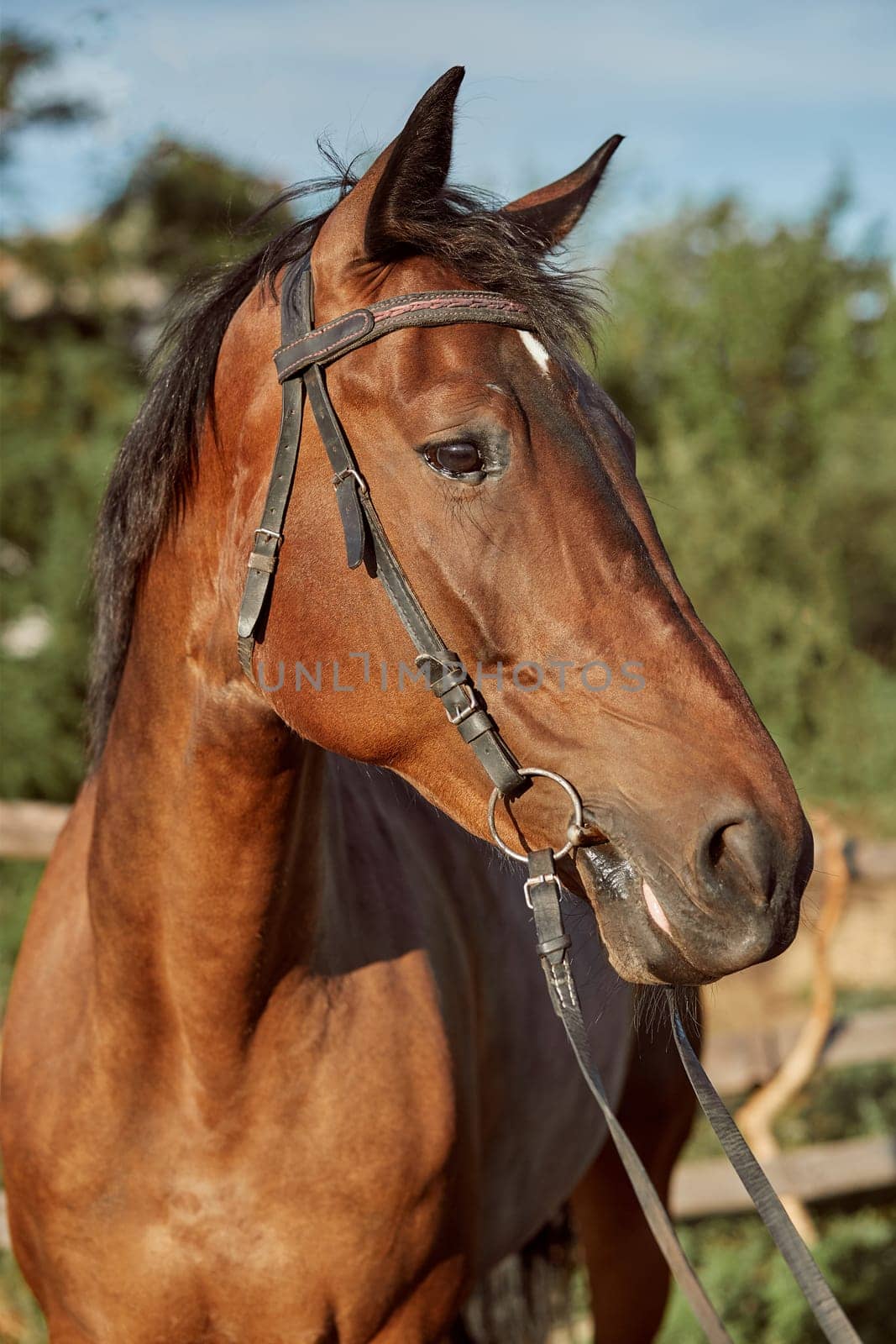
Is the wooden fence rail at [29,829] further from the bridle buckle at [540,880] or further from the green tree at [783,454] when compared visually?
the green tree at [783,454]

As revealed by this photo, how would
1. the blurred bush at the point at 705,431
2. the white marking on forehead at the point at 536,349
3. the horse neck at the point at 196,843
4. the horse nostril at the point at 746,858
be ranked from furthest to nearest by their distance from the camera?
the blurred bush at the point at 705,431
the horse neck at the point at 196,843
the white marking on forehead at the point at 536,349
the horse nostril at the point at 746,858

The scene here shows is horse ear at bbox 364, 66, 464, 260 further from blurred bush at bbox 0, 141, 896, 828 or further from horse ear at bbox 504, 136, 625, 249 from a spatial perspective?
blurred bush at bbox 0, 141, 896, 828

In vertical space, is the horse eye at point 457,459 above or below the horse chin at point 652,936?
above

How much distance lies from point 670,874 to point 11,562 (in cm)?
779

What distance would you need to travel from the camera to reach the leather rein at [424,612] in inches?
59.5

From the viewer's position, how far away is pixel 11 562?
8406 mm

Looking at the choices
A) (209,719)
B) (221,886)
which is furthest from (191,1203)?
(209,719)

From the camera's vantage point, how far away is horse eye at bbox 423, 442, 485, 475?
165 centimetres

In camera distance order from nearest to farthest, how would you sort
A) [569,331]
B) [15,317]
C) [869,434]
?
[569,331] → [15,317] → [869,434]

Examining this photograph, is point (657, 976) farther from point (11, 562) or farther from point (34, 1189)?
point (11, 562)

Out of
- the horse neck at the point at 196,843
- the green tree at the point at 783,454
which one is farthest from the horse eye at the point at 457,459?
the green tree at the point at 783,454

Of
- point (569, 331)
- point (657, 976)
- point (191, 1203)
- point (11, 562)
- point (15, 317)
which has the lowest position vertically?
point (191, 1203)

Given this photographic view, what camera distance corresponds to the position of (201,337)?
6.57ft

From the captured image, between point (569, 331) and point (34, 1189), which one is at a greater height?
point (569, 331)
